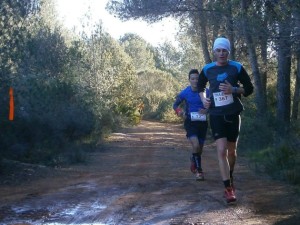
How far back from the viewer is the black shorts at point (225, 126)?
7.21 meters

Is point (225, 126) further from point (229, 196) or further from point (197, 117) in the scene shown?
point (197, 117)

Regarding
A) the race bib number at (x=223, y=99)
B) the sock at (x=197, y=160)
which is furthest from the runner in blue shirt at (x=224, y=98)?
the sock at (x=197, y=160)

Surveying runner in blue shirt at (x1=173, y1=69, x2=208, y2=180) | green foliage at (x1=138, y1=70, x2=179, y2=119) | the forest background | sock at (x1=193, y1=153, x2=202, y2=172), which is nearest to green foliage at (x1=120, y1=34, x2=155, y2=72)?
green foliage at (x1=138, y1=70, x2=179, y2=119)

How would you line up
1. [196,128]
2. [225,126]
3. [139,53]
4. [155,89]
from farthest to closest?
[139,53], [155,89], [196,128], [225,126]

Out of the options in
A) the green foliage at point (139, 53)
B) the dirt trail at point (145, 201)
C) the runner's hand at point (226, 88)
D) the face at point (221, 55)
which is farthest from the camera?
the green foliage at point (139, 53)

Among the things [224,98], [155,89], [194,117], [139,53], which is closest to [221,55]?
[224,98]

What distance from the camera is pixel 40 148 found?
14.9 m

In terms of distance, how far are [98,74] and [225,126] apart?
2084 centimetres

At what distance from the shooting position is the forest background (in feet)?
38.6

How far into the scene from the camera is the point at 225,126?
23.7ft

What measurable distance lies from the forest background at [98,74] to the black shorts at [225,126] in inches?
95.0

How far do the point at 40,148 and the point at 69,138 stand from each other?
12.7 ft

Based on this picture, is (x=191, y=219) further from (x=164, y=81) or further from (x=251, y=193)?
(x=164, y=81)

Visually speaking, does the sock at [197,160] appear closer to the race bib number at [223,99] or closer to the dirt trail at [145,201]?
the dirt trail at [145,201]
